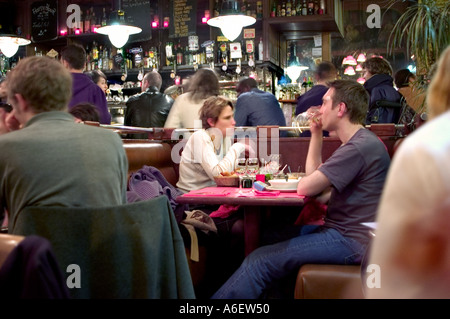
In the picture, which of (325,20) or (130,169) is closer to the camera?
(130,169)

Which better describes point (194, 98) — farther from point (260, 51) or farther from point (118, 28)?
point (260, 51)

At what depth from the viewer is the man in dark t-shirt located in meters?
2.59

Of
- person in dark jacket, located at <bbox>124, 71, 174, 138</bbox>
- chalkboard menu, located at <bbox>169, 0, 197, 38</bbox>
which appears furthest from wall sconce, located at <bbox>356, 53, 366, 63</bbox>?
person in dark jacket, located at <bbox>124, 71, 174, 138</bbox>

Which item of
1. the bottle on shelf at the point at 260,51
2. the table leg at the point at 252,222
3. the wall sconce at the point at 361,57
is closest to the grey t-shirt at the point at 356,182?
the table leg at the point at 252,222

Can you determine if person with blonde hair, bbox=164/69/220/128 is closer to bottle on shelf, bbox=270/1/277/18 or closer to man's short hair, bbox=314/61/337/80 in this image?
man's short hair, bbox=314/61/337/80

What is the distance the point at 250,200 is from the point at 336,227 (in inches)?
18.7

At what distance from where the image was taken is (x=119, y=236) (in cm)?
165

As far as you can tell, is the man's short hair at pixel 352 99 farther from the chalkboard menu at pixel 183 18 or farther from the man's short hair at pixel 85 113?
the chalkboard menu at pixel 183 18

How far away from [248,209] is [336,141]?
5.09 feet

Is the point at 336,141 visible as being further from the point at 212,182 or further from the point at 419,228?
the point at 419,228

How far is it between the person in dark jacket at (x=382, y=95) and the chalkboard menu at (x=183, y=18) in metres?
3.74

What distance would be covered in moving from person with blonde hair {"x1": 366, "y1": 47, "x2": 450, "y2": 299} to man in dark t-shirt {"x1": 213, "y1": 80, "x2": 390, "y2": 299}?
1899 mm

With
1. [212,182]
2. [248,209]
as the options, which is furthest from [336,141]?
[248,209]

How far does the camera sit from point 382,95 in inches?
203
